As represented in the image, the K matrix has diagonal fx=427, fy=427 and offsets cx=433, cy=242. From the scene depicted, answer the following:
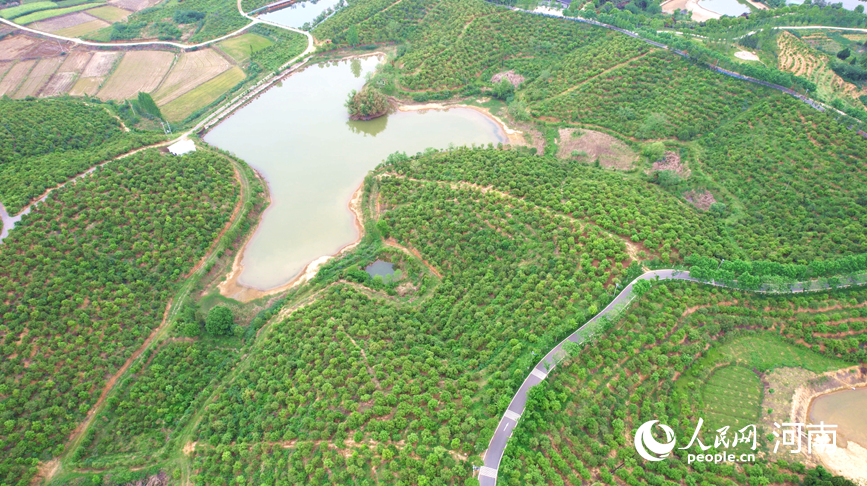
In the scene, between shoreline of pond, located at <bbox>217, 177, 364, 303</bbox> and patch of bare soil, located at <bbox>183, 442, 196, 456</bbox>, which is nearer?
Result: patch of bare soil, located at <bbox>183, 442, 196, 456</bbox>

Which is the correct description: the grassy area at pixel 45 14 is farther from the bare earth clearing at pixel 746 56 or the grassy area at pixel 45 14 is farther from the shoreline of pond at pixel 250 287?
the bare earth clearing at pixel 746 56

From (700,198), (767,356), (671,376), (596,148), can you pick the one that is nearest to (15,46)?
(596,148)

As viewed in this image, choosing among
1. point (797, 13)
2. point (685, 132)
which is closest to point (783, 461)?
point (685, 132)

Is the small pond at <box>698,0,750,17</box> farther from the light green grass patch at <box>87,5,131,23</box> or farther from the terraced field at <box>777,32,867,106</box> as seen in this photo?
the light green grass patch at <box>87,5,131,23</box>

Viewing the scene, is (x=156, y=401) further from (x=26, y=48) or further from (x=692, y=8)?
(x=692, y=8)

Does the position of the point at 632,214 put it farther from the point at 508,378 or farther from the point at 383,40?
the point at 383,40

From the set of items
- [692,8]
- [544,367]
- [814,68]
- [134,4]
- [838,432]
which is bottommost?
[838,432]

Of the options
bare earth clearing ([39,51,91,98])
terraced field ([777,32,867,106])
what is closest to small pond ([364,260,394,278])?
terraced field ([777,32,867,106])
